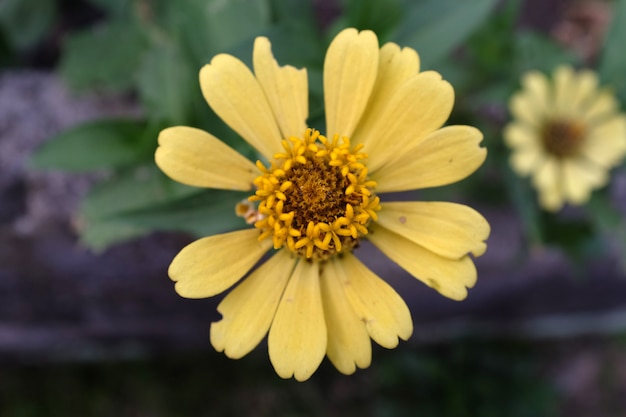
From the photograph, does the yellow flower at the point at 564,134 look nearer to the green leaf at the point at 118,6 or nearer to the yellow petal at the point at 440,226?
the yellow petal at the point at 440,226

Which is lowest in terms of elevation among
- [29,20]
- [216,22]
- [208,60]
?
[208,60]

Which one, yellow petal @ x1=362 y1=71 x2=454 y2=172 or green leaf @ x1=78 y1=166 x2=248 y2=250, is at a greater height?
yellow petal @ x1=362 y1=71 x2=454 y2=172

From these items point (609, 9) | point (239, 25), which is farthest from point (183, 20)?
point (609, 9)

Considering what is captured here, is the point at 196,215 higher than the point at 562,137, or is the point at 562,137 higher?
the point at 562,137

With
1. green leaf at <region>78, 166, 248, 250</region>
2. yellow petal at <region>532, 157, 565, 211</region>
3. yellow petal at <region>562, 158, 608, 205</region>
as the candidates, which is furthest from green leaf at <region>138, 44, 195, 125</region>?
yellow petal at <region>562, 158, 608, 205</region>

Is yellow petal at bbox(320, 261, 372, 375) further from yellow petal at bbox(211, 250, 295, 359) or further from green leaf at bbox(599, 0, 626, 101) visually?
green leaf at bbox(599, 0, 626, 101)

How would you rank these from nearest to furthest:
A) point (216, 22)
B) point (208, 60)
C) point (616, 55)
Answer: point (208, 60), point (216, 22), point (616, 55)

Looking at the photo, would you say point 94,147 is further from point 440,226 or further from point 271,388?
point 271,388

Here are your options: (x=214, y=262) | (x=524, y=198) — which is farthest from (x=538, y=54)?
(x=214, y=262)
